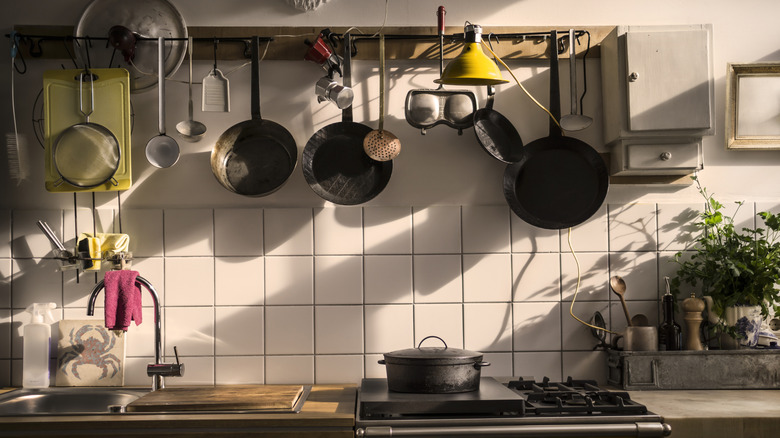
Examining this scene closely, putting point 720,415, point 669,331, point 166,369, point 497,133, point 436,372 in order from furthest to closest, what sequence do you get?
point 497,133, point 669,331, point 166,369, point 436,372, point 720,415

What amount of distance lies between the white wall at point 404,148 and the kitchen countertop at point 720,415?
45 centimetres

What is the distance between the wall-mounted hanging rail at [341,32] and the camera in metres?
2.40

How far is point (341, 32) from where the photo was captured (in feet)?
8.02

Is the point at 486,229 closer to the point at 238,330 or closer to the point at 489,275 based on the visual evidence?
the point at 489,275

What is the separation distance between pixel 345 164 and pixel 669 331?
1215 millimetres

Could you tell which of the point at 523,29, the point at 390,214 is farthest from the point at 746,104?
the point at 390,214

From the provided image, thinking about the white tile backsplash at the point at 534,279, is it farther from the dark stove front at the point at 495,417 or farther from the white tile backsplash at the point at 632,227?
the dark stove front at the point at 495,417

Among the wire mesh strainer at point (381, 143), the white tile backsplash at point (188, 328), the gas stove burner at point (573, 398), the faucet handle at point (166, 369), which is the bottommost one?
the gas stove burner at point (573, 398)

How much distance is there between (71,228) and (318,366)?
97cm

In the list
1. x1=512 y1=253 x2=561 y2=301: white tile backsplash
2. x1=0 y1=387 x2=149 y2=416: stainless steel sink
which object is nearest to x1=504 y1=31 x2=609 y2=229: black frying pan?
x1=512 y1=253 x2=561 y2=301: white tile backsplash

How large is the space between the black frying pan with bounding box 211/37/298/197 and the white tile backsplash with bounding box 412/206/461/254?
480mm

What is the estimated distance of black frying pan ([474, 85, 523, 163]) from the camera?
7.80ft

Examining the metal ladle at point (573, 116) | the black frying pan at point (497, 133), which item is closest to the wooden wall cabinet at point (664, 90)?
the metal ladle at point (573, 116)

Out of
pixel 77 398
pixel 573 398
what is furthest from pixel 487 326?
pixel 77 398
